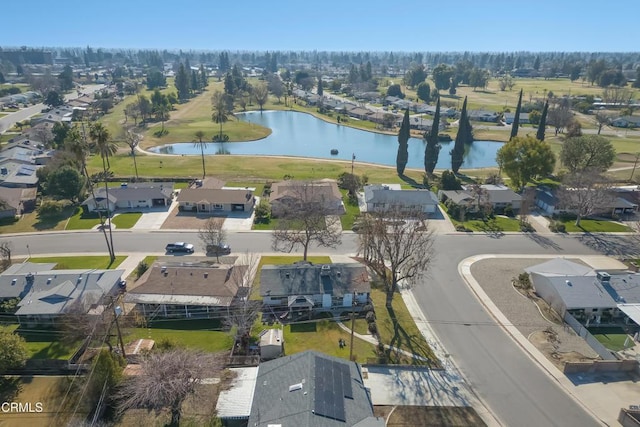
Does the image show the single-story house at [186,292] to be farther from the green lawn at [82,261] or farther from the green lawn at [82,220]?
the green lawn at [82,220]

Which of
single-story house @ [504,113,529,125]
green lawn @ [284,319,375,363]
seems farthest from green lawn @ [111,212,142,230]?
single-story house @ [504,113,529,125]

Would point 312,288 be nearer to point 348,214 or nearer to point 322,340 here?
point 322,340

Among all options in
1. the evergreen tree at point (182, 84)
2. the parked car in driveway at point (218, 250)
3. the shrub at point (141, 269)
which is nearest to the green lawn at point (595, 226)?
the parked car in driveway at point (218, 250)

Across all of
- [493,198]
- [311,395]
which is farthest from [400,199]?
[311,395]

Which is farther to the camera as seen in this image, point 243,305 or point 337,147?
point 337,147

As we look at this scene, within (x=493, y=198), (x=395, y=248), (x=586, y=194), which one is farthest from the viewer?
(x=493, y=198)
